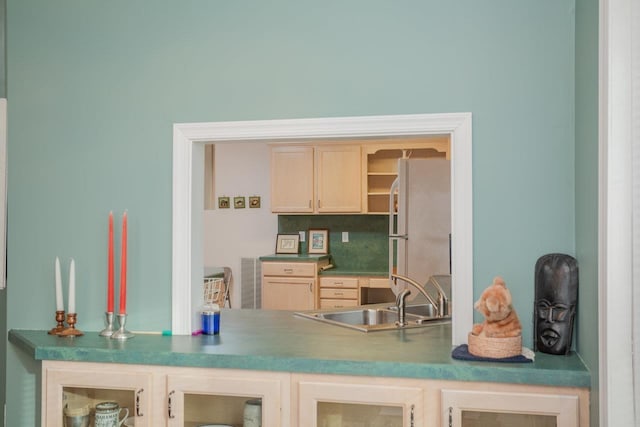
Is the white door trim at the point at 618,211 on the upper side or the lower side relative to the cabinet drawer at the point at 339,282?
upper

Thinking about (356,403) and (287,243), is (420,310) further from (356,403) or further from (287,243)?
(287,243)

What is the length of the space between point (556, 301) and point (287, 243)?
5.03 meters

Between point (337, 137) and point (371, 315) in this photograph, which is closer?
point (337, 137)

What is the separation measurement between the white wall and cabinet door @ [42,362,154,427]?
474 centimetres

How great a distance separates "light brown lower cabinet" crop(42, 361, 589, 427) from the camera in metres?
2.14

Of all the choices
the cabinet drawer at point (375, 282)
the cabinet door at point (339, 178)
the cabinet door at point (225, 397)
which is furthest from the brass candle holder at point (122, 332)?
the cabinet door at point (339, 178)

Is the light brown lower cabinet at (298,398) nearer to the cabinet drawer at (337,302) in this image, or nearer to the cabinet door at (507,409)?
the cabinet door at (507,409)

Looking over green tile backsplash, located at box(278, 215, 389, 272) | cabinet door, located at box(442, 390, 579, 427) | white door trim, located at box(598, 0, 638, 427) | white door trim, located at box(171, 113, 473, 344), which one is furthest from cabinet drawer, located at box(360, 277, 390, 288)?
white door trim, located at box(598, 0, 638, 427)

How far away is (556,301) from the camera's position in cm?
225

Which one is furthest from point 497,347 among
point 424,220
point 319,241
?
point 319,241

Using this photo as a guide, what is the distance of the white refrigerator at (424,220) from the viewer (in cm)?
456

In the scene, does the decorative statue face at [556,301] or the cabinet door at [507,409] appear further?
the decorative statue face at [556,301]

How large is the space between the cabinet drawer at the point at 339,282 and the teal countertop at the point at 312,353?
3556mm

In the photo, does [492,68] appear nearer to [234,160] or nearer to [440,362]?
[440,362]
